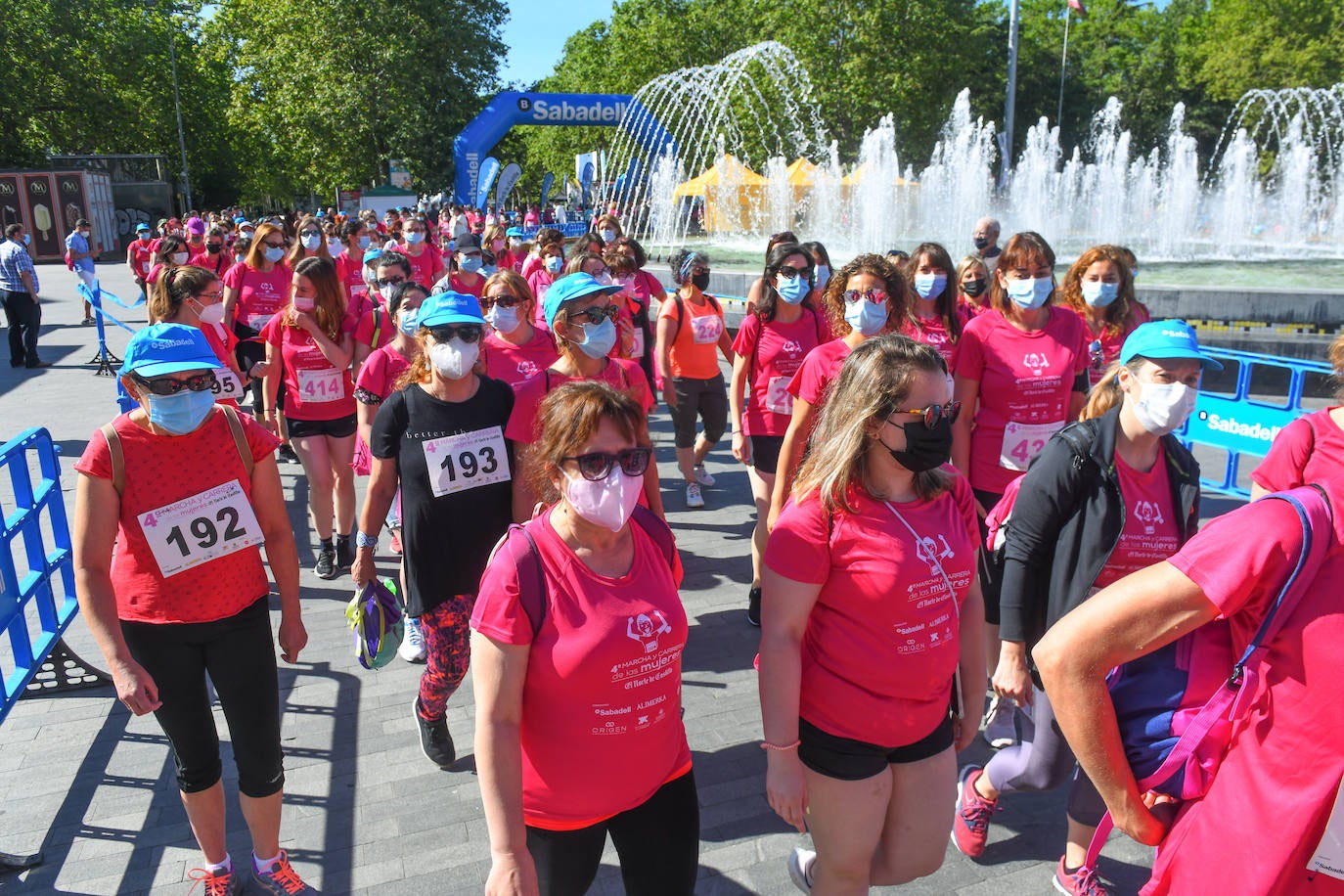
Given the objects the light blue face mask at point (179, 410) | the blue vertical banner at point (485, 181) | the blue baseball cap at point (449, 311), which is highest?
the blue vertical banner at point (485, 181)

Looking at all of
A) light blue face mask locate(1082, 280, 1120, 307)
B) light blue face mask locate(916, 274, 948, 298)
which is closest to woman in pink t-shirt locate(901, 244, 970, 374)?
light blue face mask locate(916, 274, 948, 298)

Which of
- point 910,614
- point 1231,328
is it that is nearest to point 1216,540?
point 910,614

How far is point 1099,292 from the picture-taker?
5160 mm

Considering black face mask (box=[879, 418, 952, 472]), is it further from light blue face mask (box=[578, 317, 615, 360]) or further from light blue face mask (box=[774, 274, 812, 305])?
light blue face mask (box=[774, 274, 812, 305])

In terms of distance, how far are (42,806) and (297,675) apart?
4.28ft

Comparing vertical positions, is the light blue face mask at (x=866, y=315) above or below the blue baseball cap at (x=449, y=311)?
below

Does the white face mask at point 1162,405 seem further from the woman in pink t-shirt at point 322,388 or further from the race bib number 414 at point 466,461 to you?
the woman in pink t-shirt at point 322,388

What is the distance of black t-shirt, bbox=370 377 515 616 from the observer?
12.9ft

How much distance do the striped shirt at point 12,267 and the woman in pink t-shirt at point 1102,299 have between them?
14.7 m

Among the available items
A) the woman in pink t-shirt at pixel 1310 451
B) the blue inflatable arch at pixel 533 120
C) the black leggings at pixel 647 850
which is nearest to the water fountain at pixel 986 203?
the blue inflatable arch at pixel 533 120

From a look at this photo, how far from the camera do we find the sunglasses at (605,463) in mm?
2334

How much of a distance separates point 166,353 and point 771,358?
3.36 meters

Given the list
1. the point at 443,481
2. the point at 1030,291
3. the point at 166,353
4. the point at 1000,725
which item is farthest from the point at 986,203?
the point at 166,353

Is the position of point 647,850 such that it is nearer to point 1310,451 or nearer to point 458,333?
point 1310,451
